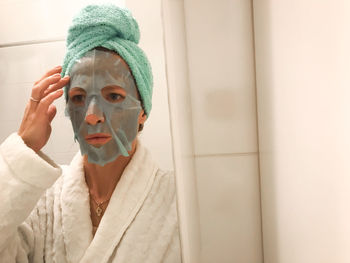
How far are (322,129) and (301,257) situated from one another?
0.62 ft

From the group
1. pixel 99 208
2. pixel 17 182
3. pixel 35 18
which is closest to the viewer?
pixel 17 182

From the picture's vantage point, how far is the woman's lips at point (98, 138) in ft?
1.66

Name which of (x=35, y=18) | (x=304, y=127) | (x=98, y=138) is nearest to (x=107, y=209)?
(x=98, y=138)

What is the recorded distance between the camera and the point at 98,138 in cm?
51

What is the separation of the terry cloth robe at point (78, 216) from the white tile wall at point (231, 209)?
0.07 m

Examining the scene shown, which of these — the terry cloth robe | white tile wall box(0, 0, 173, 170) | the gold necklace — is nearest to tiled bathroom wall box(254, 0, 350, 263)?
the terry cloth robe

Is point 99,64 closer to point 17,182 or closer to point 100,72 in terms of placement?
point 100,72

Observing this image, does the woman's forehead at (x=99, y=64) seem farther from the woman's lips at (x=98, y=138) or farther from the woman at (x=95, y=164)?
the woman's lips at (x=98, y=138)

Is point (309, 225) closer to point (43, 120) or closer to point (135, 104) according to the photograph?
point (135, 104)

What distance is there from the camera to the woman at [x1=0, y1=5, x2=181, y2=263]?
48cm

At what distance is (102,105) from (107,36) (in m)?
0.12

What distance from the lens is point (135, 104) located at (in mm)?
525

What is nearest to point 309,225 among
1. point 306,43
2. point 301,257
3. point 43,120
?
point 301,257

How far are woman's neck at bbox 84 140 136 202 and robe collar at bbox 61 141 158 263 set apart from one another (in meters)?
0.01
